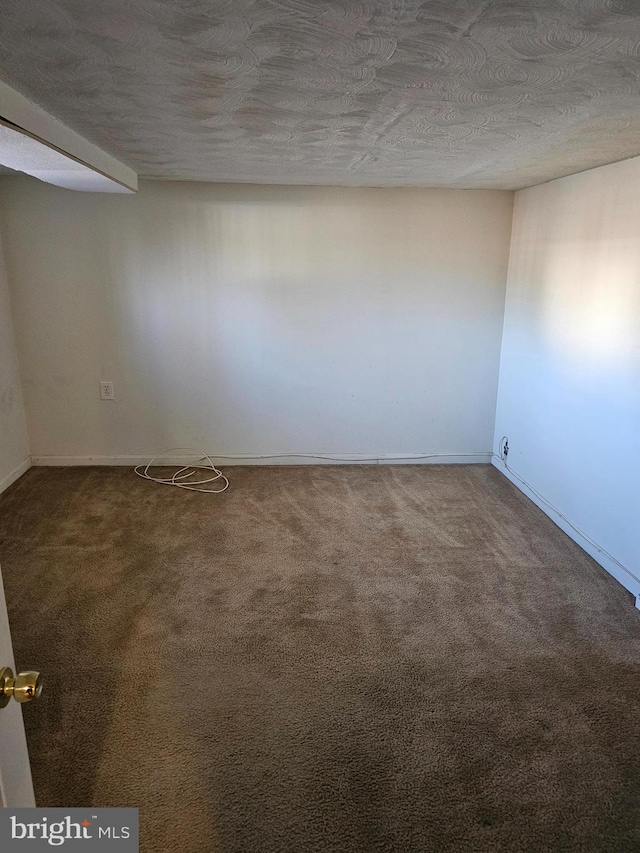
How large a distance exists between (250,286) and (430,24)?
2.84 m

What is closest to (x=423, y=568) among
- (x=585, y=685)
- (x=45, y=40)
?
(x=585, y=685)

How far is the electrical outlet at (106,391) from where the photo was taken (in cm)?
396

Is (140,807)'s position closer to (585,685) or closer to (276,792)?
(276,792)

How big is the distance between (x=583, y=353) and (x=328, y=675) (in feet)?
7.09

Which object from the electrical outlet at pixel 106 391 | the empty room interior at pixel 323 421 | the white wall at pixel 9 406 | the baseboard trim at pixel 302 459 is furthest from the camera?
the baseboard trim at pixel 302 459

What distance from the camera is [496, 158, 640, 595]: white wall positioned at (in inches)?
104

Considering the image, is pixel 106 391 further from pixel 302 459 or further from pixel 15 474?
Answer: pixel 302 459

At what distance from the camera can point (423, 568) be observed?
2.81 metres

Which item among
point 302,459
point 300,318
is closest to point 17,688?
point 300,318

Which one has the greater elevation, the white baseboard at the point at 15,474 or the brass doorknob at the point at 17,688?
the brass doorknob at the point at 17,688
